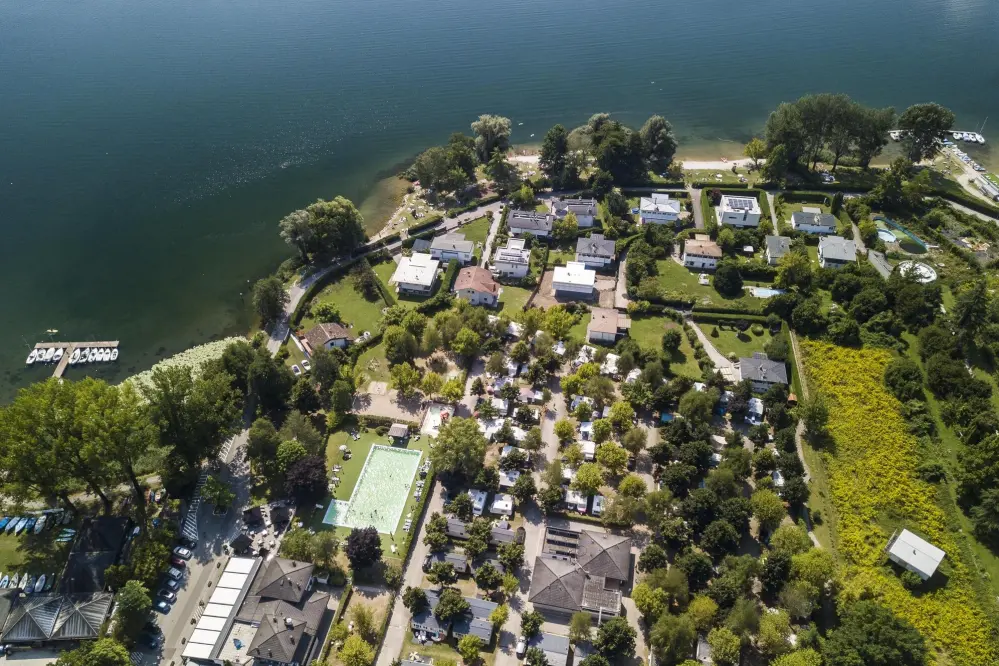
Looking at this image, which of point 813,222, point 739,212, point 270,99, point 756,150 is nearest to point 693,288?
point 739,212

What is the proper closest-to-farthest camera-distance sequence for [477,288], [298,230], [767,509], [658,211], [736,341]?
[767,509] → [736,341] → [477,288] → [298,230] → [658,211]

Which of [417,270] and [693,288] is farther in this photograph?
[417,270]

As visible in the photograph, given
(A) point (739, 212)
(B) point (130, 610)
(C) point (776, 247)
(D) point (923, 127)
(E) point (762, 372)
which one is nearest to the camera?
(B) point (130, 610)

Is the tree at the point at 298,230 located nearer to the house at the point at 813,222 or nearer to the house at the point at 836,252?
the house at the point at 813,222

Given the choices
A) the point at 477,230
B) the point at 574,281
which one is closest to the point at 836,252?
the point at 574,281

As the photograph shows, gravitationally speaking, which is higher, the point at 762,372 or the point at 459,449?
the point at 459,449

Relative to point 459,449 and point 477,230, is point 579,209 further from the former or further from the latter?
point 459,449

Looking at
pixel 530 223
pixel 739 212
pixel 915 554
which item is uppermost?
pixel 739 212
